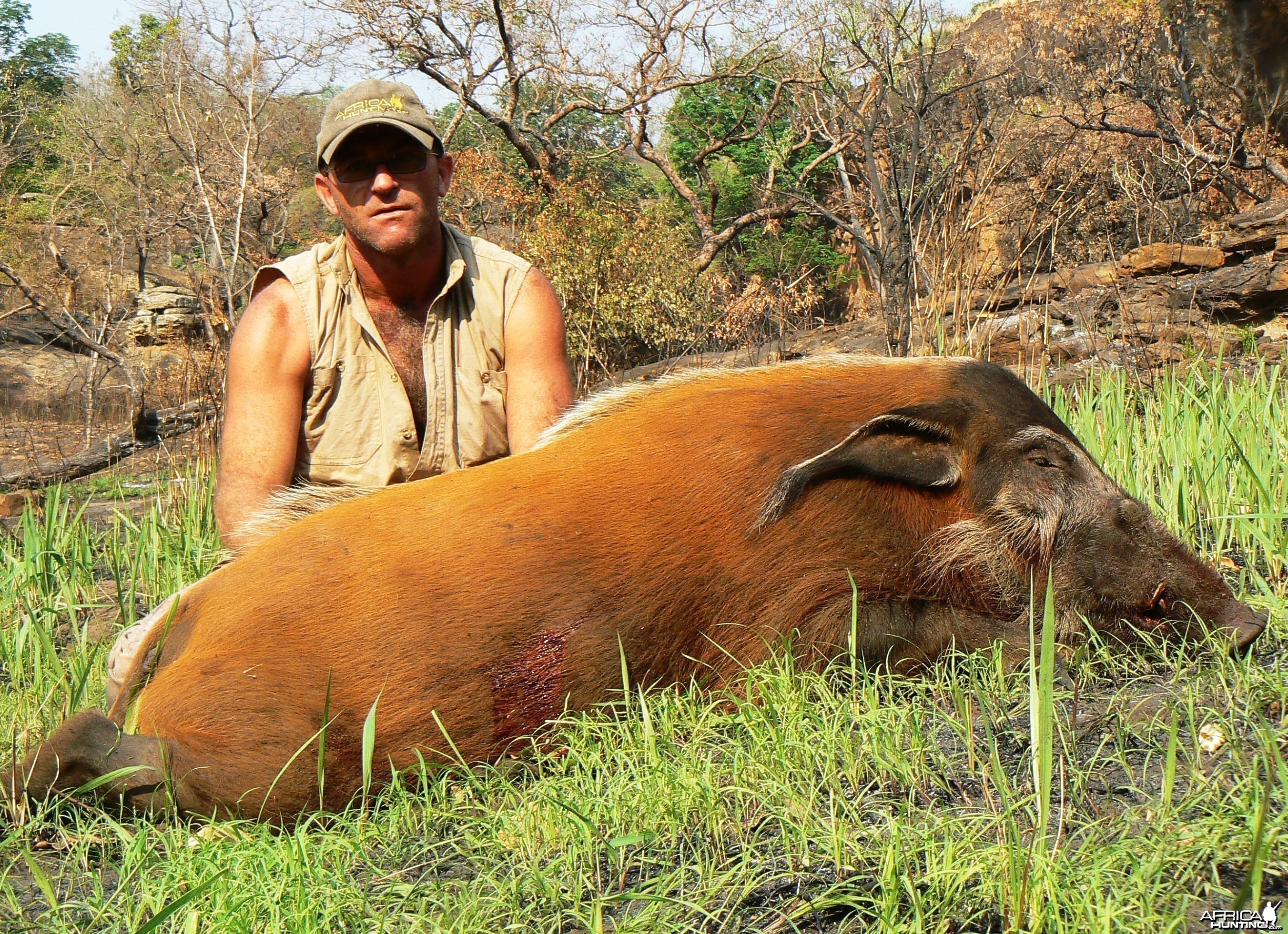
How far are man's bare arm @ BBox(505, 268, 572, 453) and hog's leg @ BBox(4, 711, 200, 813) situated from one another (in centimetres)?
168

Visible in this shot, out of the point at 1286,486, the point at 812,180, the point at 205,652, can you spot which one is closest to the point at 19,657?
the point at 205,652

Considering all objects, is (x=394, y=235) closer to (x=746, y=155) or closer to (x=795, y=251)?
(x=795, y=251)

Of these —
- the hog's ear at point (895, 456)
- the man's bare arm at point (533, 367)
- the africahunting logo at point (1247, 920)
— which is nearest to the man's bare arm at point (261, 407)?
the man's bare arm at point (533, 367)

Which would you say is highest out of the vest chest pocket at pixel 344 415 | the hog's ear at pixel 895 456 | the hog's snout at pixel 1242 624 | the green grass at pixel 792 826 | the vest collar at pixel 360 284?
the vest collar at pixel 360 284

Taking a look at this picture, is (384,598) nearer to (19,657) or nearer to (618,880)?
(618,880)

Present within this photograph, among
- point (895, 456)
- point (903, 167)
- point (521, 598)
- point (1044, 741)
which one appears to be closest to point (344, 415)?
point (521, 598)

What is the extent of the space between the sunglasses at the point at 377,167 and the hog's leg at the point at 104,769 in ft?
6.84

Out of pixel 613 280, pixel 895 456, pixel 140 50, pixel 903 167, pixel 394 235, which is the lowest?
pixel 895 456

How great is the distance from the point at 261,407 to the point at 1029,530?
2.35m

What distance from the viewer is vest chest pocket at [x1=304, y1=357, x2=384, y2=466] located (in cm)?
360

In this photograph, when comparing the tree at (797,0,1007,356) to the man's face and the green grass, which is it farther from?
the green grass

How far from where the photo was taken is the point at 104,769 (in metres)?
2.16

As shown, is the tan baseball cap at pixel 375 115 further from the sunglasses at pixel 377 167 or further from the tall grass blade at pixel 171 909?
the tall grass blade at pixel 171 909

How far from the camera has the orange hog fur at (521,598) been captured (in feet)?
7.36
